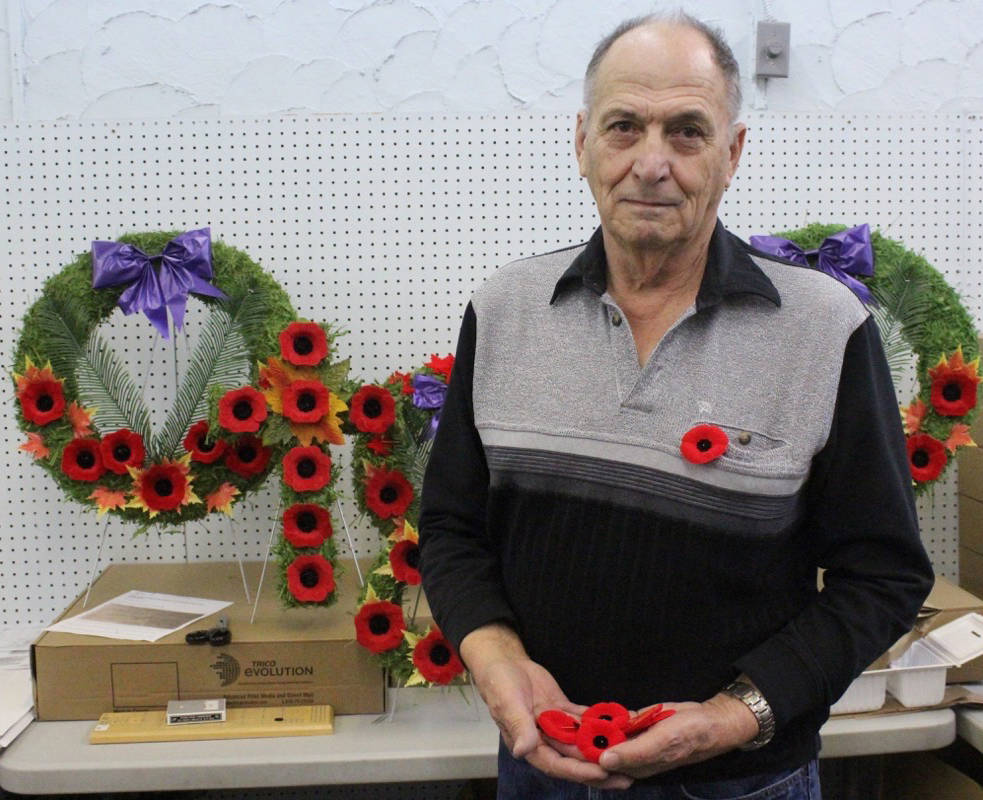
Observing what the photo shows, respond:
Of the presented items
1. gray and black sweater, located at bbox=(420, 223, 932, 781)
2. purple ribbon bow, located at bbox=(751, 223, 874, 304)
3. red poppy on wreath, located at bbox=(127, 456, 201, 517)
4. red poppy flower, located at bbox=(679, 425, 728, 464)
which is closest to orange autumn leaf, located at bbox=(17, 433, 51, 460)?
red poppy on wreath, located at bbox=(127, 456, 201, 517)

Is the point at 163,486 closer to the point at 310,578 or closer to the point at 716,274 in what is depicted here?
the point at 310,578

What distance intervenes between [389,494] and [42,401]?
0.66 metres

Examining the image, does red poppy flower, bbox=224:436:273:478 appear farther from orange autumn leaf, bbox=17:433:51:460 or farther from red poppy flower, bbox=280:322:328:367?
orange autumn leaf, bbox=17:433:51:460

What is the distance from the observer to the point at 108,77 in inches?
78.7

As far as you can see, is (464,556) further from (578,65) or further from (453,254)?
(578,65)

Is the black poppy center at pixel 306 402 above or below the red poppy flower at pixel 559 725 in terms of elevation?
above

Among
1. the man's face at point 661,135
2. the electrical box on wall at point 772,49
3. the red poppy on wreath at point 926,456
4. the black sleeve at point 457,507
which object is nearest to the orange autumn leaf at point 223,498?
the black sleeve at point 457,507

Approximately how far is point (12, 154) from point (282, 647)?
116 cm

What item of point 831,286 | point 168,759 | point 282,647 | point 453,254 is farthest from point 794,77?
point 168,759

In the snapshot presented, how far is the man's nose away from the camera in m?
0.99

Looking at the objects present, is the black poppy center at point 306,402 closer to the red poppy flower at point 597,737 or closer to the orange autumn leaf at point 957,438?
the red poppy flower at point 597,737

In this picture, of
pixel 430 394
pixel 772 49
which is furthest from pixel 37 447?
pixel 772 49

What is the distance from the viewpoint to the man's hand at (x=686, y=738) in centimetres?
91

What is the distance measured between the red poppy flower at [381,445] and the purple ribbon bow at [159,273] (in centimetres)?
42
